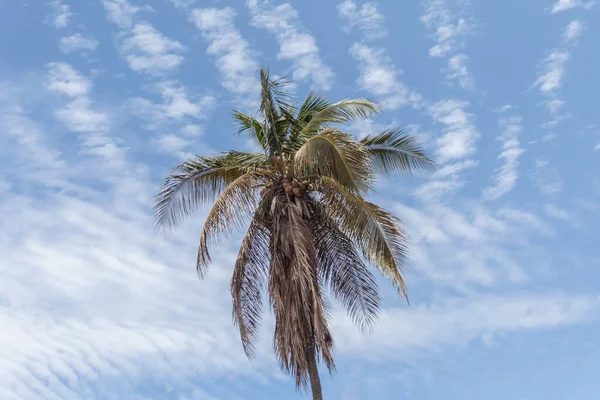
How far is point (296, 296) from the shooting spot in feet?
50.4

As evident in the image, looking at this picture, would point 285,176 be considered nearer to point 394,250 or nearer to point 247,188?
point 247,188

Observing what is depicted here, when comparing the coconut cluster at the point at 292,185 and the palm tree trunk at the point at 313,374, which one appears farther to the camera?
the coconut cluster at the point at 292,185

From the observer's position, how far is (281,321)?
15.5 m

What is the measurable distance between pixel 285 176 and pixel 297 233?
1.54 metres

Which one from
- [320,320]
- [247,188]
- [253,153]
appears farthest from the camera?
[253,153]

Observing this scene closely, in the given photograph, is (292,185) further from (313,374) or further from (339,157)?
(313,374)

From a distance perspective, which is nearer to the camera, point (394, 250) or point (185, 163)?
point (394, 250)

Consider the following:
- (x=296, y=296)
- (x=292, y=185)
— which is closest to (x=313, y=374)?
(x=296, y=296)

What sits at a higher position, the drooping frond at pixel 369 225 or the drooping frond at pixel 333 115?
the drooping frond at pixel 333 115

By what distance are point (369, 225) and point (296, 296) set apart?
212cm

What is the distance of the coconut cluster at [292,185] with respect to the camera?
53.8 feet

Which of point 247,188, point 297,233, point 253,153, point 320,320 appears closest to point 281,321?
point 320,320

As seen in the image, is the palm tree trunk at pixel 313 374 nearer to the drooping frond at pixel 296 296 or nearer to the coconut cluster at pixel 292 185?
the drooping frond at pixel 296 296

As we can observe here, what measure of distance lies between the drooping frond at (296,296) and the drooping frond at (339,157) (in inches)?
45.4
